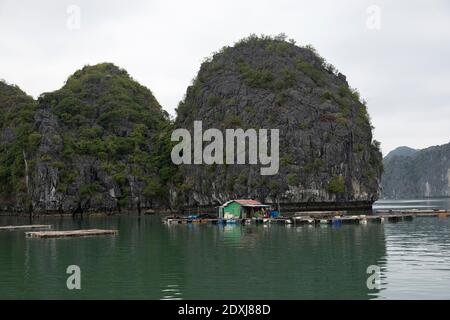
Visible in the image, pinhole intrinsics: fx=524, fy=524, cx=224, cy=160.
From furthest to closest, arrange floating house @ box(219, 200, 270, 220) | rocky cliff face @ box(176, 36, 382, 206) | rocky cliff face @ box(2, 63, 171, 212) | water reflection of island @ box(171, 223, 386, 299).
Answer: rocky cliff face @ box(2, 63, 171, 212), rocky cliff face @ box(176, 36, 382, 206), floating house @ box(219, 200, 270, 220), water reflection of island @ box(171, 223, 386, 299)

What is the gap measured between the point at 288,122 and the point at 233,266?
87302 mm

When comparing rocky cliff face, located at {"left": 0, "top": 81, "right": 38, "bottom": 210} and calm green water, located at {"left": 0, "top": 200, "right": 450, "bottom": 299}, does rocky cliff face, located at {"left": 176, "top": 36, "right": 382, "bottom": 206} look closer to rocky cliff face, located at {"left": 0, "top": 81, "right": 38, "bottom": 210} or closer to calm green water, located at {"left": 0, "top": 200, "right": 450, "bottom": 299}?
rocky cliff face, located at {"left": 0, "top": 81, "right": 38, "bottom": 210}

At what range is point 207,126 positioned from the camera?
413 ft

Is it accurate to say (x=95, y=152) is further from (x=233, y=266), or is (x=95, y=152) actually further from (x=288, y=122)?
(x=233, y=266)

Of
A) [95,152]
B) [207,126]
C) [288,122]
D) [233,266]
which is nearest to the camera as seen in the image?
[233,266]

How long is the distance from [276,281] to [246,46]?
121566 millimetres

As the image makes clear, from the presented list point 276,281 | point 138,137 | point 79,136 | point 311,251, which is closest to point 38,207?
point 79,136

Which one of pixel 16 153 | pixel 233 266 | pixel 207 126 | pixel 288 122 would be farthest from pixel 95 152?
pixel 233 266

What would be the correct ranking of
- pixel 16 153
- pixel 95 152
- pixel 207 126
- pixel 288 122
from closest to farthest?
pixel 288 122 < pixel 207 126 < pixel 16 153 < pixel 95 152

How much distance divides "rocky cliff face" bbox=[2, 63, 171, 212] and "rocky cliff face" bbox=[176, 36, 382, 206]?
502 inches

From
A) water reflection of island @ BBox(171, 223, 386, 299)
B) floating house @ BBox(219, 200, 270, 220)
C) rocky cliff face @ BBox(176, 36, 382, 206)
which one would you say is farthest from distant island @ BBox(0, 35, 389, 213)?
water reflection of island @ BBox(171, 223, 386, 299)

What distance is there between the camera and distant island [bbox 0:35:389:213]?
113 meters

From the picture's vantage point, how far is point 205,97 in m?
134

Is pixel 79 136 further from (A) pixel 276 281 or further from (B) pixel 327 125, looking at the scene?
(A) pixel 276 281
